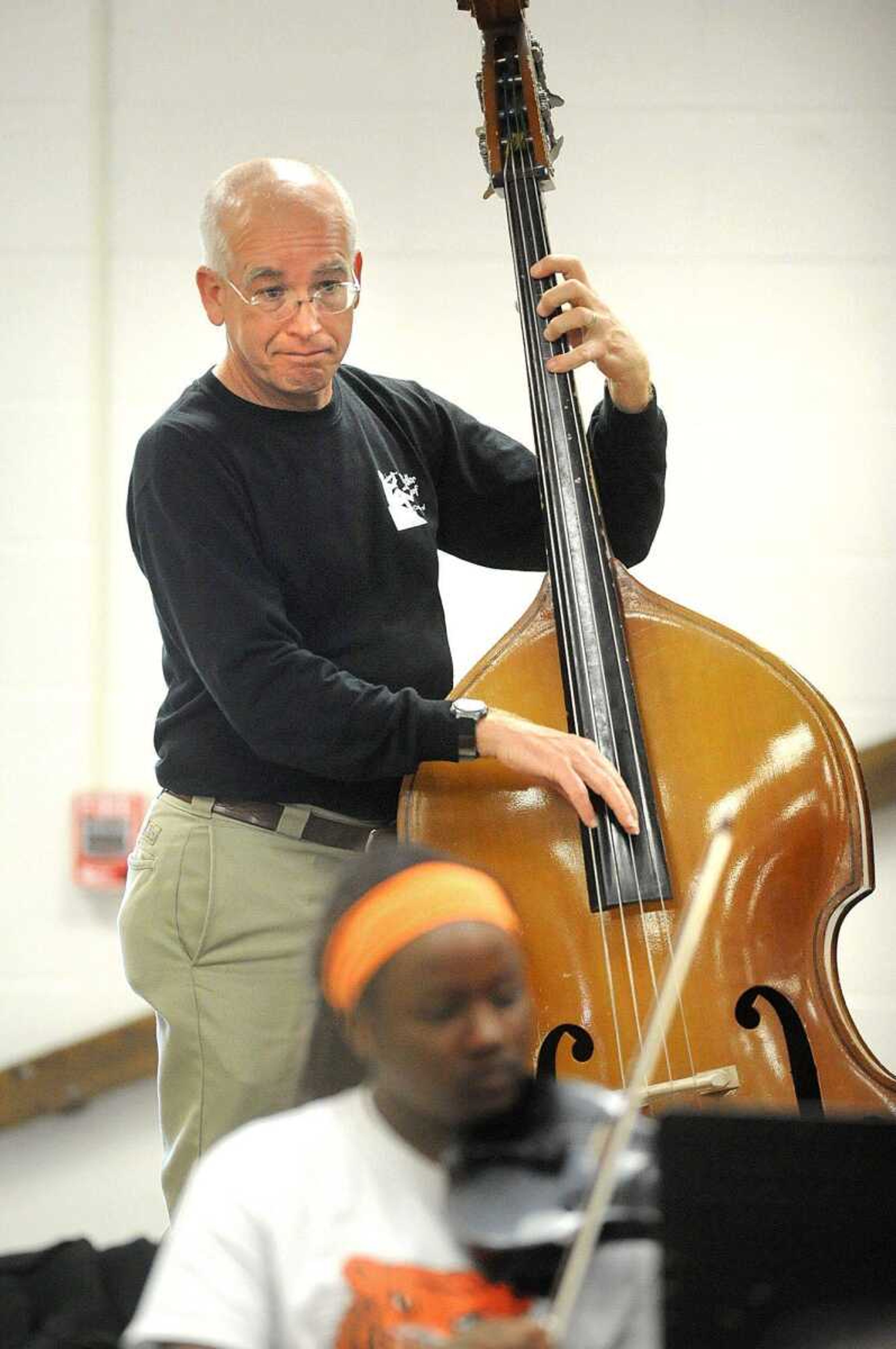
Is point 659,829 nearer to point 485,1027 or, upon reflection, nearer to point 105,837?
point 485,1027

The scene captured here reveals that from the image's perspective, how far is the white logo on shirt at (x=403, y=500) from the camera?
5.81ft

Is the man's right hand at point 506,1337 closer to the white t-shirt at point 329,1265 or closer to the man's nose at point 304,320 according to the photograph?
the white t-shirt at point 329,1265

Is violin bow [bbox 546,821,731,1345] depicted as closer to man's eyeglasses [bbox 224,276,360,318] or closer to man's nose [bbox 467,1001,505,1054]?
man's nose [bbox 467,1001,505,1054]

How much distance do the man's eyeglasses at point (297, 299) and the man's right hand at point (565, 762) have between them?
1.52ft

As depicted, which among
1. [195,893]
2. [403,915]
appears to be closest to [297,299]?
[195,893]

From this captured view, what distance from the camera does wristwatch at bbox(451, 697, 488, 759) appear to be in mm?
1562

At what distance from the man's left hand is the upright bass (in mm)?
22

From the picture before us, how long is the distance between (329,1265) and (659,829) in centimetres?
62

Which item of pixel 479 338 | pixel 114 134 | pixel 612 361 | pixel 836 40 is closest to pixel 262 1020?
pixel 612 361

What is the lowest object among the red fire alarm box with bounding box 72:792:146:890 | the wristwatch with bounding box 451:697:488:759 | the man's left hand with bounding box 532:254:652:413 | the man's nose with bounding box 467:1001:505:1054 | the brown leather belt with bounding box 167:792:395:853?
the man's nose with bounding box 467:1001:505:1054

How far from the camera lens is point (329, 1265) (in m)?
1.04

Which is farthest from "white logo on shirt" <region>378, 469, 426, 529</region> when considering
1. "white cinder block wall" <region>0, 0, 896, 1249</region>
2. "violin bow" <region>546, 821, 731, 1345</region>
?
"white cinder block wall" <region>0, 0, 896, 1249</region>

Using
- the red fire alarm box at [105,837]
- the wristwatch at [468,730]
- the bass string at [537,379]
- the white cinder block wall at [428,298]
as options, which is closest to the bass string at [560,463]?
the bass string at [537,379]

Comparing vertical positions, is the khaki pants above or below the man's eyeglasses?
below
